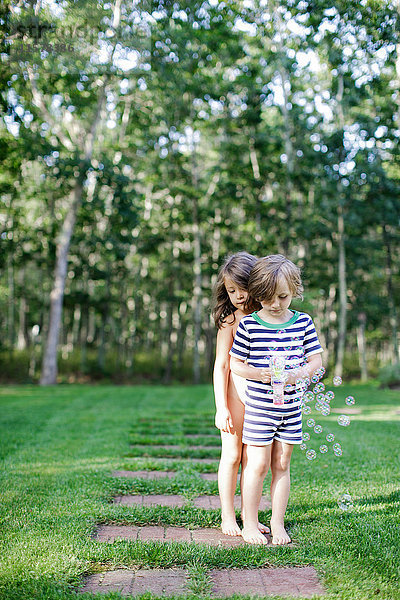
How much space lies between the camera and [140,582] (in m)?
2.17

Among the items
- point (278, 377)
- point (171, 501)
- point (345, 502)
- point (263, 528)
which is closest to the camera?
point (278, 377)

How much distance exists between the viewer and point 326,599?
2006mm

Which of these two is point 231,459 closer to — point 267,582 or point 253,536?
point 253,536

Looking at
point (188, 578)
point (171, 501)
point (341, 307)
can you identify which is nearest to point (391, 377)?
point (341, 307)

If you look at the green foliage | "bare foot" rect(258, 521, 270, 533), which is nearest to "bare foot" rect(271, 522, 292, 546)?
"bare foot" rect(258, 521, 270, 533)

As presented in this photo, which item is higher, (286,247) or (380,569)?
(286,247)

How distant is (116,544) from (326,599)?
3.49 feet

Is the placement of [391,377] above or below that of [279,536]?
above

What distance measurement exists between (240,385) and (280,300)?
603 millimetres

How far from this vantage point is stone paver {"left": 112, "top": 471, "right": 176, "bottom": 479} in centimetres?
406

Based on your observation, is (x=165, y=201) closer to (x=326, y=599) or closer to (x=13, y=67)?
(x=13, y=67)

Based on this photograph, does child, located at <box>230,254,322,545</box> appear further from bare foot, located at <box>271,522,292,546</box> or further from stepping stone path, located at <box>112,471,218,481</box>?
stepping stone path, located at <box>112,471,218,481</box>

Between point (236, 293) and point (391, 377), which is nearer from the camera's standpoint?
point (236, 293)

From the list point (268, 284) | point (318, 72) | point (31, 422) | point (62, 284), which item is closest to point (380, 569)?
point (268, 284)
